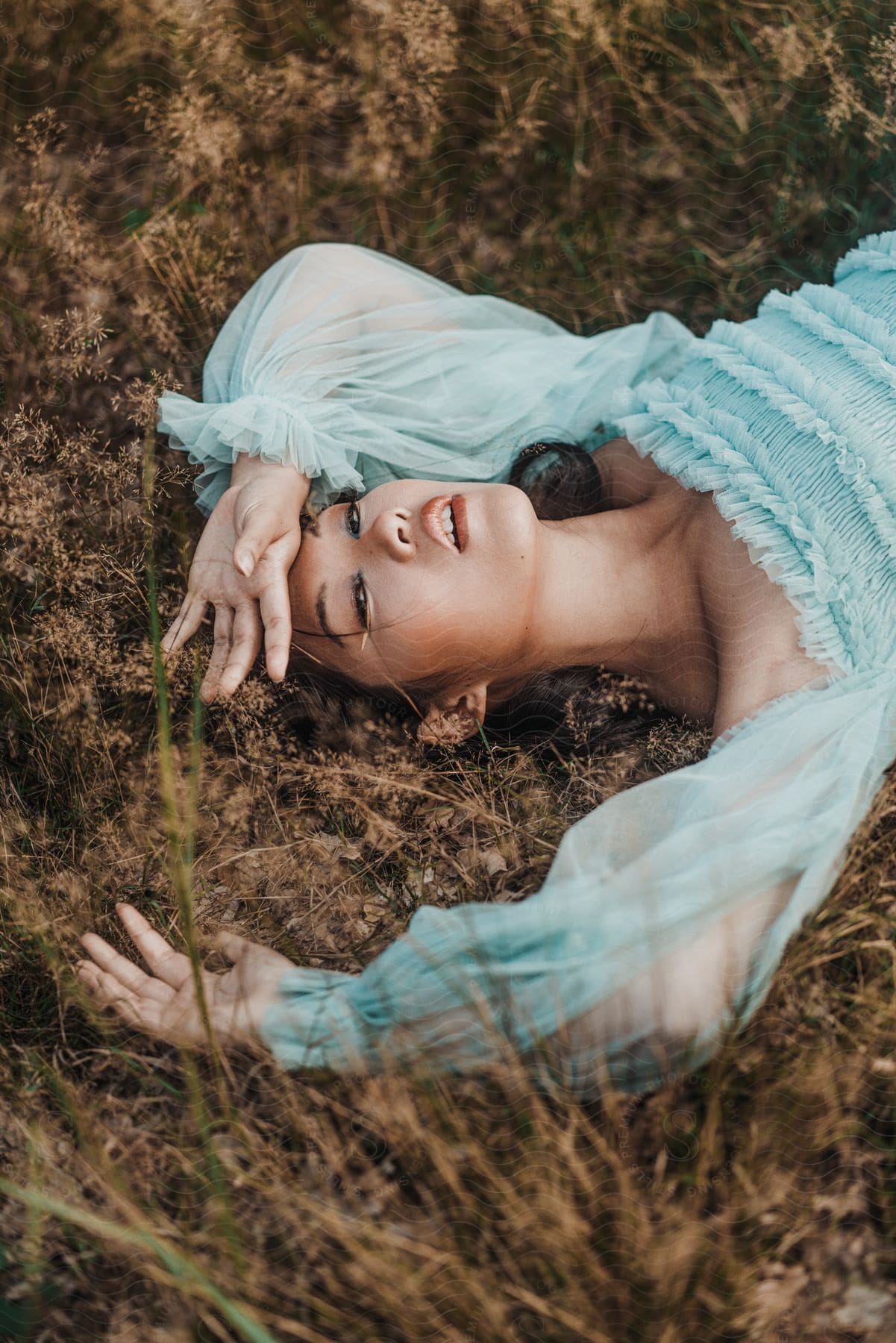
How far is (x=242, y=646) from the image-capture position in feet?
5.10

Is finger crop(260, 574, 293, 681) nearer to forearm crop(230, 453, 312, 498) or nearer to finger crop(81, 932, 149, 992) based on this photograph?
forearm crop(230, 453, 312, 498)

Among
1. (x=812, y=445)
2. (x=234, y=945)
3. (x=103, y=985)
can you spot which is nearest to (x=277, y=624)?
(x=234, y=945)

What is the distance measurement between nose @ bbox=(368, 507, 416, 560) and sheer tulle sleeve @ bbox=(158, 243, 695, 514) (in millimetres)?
230

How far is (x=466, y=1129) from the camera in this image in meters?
1.23

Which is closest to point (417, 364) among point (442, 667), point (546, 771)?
point (442, 667)

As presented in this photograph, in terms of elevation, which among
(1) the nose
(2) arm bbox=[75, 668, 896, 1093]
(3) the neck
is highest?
(1) the nose

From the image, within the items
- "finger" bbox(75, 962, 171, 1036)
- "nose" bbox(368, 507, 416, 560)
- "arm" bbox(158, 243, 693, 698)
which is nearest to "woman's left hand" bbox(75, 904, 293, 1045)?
"finger" bbox(75, 962, 171, 1036)

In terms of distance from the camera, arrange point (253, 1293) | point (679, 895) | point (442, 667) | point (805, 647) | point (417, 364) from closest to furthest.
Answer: point (253, 1293) < point (679, 895) < point (805, 647) < point (442, 667) < point (417, 364)

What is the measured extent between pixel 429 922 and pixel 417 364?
1093 mm

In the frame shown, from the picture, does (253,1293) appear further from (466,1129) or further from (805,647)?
(805,647)

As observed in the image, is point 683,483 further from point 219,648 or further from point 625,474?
point 219,648

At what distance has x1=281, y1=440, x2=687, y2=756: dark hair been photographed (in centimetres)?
168

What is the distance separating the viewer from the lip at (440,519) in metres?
1.55

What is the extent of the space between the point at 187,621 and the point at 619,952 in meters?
0.86
